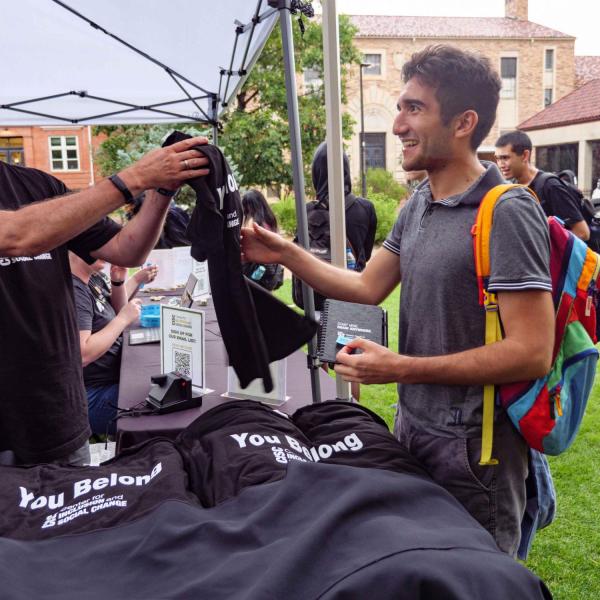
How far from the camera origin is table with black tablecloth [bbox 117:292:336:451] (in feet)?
7.87

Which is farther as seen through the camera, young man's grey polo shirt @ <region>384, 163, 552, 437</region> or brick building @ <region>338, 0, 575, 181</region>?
brick building @ <region>338, 0, 575, 181</region>

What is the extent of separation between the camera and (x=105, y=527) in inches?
45.5

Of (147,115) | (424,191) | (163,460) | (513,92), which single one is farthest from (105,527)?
(513,92)

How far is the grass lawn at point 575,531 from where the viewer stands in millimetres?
3020

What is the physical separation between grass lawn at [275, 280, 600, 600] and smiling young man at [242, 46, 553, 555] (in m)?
1.66

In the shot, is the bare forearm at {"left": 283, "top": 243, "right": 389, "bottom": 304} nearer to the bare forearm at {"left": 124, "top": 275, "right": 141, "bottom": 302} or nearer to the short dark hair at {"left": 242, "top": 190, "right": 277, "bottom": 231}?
the short dark hair at {"left": 242, "top": 190, "right": 277, "bottom": 231}

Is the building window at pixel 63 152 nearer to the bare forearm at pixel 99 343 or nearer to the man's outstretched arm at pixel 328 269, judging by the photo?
the bare forearm at pixel 99 343

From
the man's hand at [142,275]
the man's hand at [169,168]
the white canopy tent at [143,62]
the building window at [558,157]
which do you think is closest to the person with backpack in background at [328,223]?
the white canopy tent at [143,62]

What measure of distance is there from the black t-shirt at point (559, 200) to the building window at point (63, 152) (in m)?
36.7

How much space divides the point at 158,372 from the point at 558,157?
3214cm

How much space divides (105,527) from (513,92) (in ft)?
156

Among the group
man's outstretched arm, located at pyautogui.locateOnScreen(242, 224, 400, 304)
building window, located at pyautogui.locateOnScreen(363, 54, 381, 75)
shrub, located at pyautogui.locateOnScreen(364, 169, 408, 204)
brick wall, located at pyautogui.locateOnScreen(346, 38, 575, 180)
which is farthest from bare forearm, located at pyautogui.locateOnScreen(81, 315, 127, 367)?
building window, located at pyautogui.locateOnScreen(363, 54, 381, 75)

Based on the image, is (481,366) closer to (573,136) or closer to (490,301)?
(490,301)

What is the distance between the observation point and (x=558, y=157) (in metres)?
31.3
